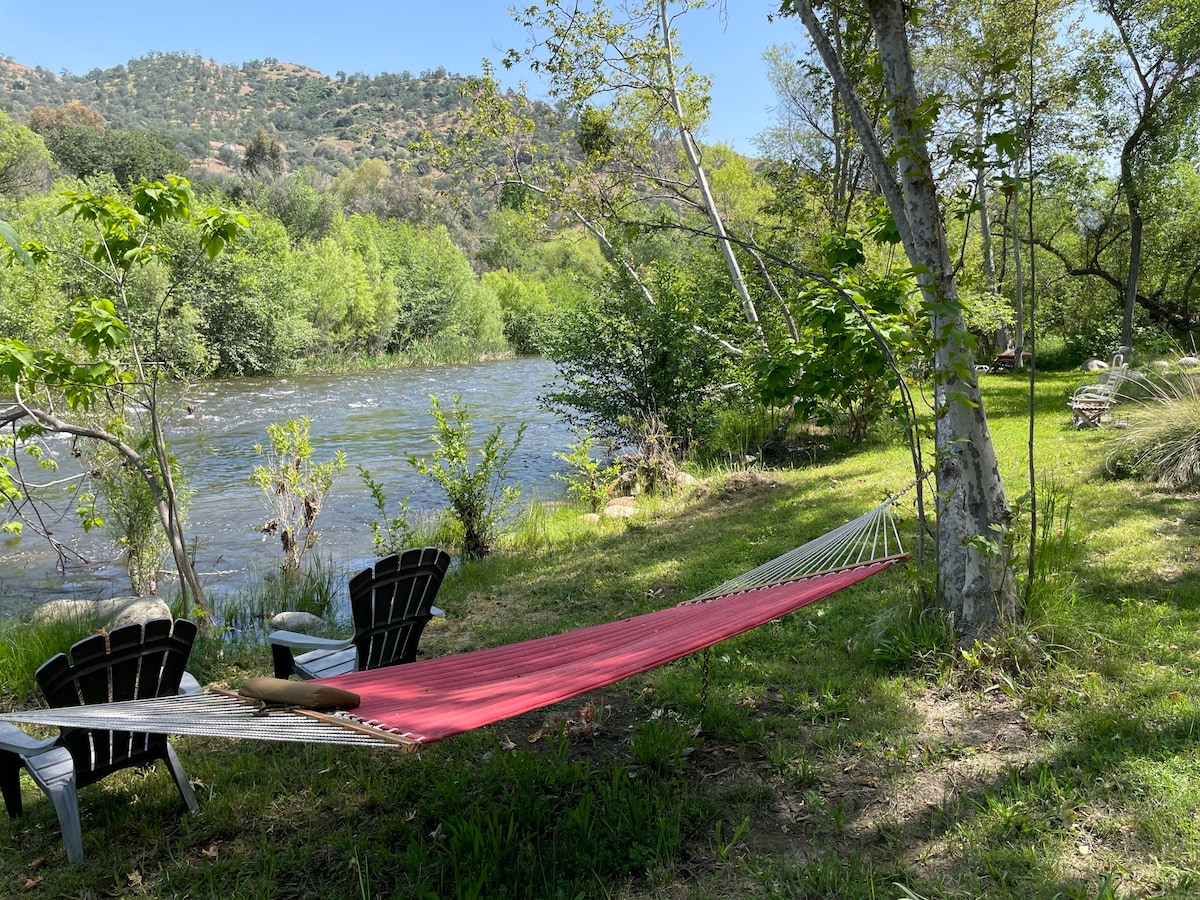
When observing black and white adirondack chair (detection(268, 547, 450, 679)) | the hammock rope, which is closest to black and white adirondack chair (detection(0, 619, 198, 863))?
the hammock rope

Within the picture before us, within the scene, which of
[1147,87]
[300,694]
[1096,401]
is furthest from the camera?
[1147,87]

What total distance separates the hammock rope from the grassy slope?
441 mm

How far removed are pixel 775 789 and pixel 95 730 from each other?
2325 millimetres

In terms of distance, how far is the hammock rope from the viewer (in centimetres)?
168

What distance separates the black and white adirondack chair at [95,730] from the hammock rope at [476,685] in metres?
0.52

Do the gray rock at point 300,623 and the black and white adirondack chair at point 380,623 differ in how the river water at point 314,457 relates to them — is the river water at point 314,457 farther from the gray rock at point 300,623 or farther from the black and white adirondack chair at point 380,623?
the black and white adirondack chair at point 380,623

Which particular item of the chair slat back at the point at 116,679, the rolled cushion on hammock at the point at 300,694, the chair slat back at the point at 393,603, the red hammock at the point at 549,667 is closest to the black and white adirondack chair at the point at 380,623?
the chair slat back at the point at 393,603

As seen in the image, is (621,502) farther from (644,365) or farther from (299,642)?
(299,642)

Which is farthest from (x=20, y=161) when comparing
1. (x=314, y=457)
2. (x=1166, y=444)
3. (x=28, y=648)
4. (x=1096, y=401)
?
(x=1166, y=444)

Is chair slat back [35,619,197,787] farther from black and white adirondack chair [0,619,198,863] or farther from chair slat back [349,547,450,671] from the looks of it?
chair slat back [349,547,450,671]

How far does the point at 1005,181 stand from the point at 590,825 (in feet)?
8.88

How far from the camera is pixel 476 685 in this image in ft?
7.19

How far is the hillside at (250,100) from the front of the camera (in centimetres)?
11256

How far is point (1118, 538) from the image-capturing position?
4664mm
